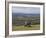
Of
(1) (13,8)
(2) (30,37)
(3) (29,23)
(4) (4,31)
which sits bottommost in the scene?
(2) (30,37)


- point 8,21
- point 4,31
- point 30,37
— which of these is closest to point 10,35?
point 4,31

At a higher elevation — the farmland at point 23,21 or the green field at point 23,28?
the farmland at point 23,21

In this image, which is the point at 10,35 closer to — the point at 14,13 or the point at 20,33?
the point at 20,33

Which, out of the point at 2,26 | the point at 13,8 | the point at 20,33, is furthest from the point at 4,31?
the point at 13,8

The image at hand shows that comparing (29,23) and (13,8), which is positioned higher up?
(13,8)

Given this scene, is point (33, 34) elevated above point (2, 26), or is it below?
below

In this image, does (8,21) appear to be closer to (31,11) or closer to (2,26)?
(2,26)

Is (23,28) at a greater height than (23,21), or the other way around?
(23,21)

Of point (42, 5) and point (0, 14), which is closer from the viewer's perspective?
point (0, 14)

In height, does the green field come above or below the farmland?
below
